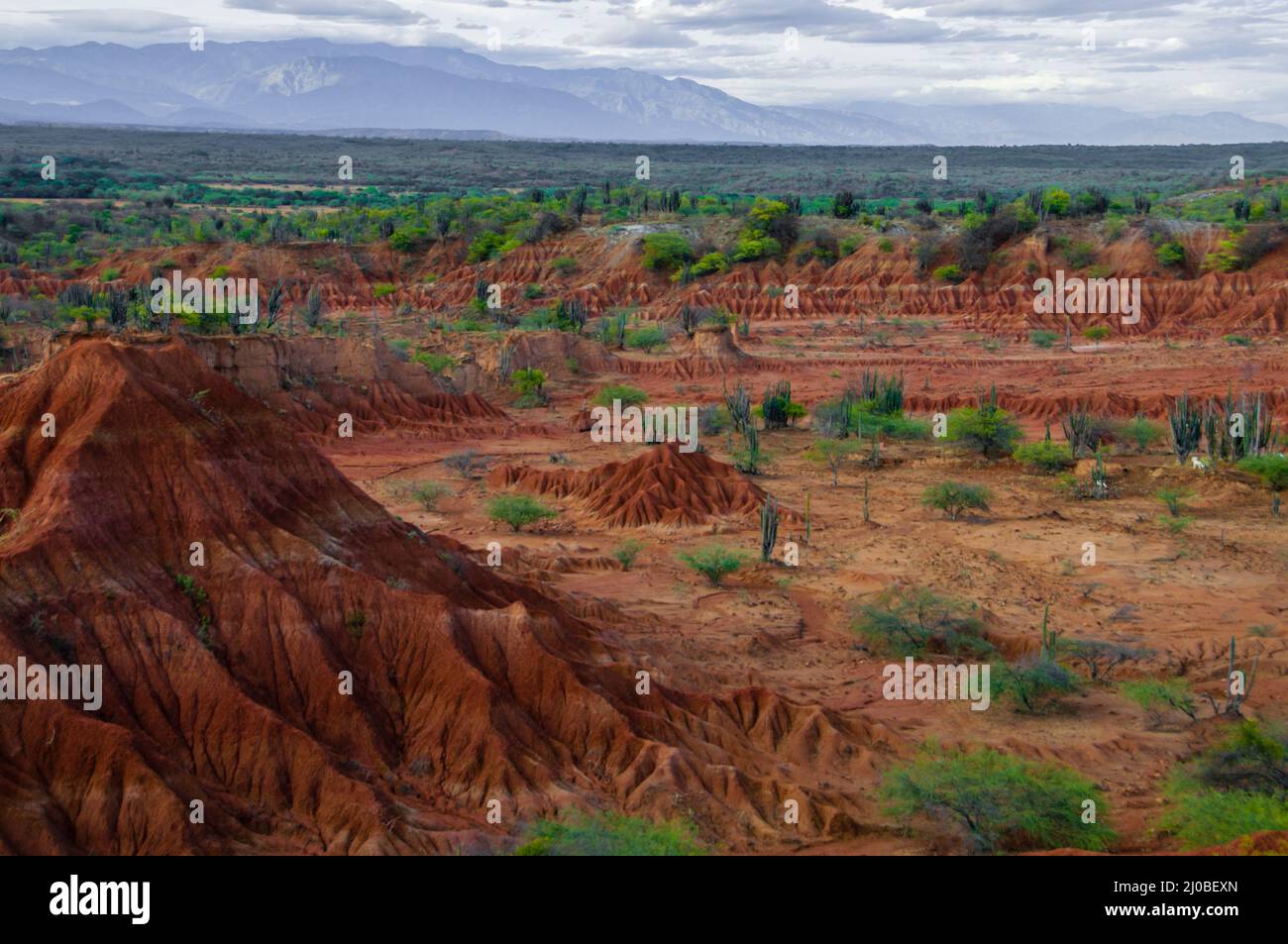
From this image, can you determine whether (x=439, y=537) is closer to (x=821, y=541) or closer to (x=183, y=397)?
(x=183, y=397)

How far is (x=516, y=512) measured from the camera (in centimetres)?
2591

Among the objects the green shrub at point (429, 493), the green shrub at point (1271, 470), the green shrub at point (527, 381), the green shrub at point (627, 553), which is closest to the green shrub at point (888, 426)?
the green shrub at point (1271, 470)

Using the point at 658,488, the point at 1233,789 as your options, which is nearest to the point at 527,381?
the point at 658,488

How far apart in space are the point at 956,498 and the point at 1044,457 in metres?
5.30

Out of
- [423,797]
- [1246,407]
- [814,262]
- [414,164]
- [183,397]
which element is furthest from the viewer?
[414,164]

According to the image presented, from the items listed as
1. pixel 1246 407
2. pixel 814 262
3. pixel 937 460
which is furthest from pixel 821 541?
pixel 814 262

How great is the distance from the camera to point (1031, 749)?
1590 cm

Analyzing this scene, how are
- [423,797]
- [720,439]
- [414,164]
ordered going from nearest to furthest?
[423,797] → [720,439] → [414,164]

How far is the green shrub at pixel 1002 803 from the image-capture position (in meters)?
13.4

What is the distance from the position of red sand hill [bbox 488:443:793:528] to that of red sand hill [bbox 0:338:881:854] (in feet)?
35.0

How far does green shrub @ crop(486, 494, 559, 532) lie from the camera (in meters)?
25.8

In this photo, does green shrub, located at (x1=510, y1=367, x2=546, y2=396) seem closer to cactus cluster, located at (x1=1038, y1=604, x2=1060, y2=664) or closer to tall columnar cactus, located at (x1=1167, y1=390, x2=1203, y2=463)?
tall columnar cactus, located at (x1=1167, y1=390, x2=1203, y2=463)
